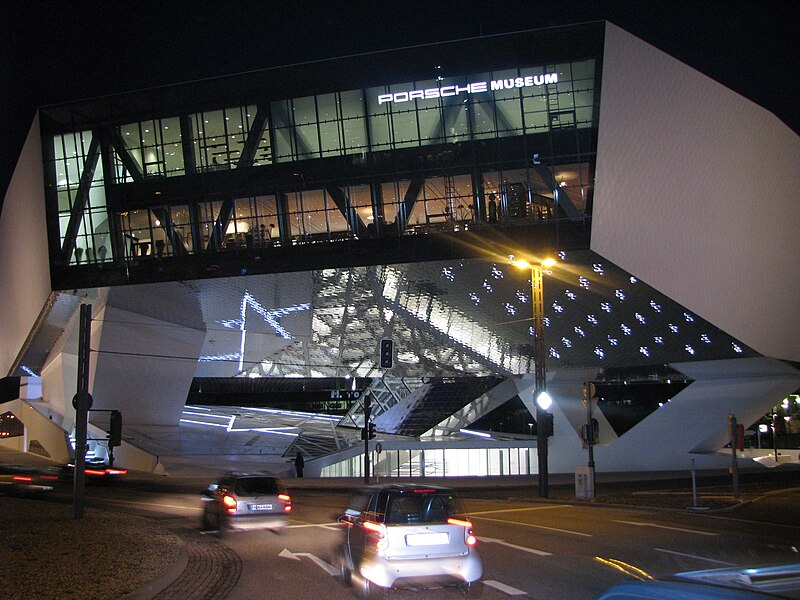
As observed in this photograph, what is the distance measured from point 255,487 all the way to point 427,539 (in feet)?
28.1

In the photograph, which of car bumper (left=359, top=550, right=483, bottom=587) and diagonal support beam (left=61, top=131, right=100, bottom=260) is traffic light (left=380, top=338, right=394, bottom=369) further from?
car bumper (left=359, top=550, right=483, bottom=587)

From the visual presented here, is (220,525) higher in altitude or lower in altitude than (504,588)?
lower

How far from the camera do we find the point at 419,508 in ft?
30.8

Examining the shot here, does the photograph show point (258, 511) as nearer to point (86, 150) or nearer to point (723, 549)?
point (723, 549)

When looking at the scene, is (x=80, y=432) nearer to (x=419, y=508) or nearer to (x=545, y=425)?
(x=419, y=508)

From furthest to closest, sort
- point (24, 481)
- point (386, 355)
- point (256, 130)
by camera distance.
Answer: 1. point (256, 130)
2. point (386, 355)
3. point (24, 481)

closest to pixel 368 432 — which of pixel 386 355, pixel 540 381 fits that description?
pixel 386 355

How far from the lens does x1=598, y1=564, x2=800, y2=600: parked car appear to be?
2.99m

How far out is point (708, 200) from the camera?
117ft

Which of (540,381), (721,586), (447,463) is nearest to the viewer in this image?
(721,586)

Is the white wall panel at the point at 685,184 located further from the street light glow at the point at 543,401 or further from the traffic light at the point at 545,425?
the traffic light at the point at 545,425

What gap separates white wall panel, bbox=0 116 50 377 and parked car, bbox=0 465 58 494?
17338 mm

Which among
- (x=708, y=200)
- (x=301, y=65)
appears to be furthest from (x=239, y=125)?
(x=708, y=200)

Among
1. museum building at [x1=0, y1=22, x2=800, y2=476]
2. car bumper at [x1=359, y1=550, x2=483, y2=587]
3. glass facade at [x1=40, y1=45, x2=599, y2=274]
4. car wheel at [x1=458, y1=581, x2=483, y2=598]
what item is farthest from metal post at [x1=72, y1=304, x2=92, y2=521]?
glass facade at [x1=40, y1=45, x2=599, y2=274]
